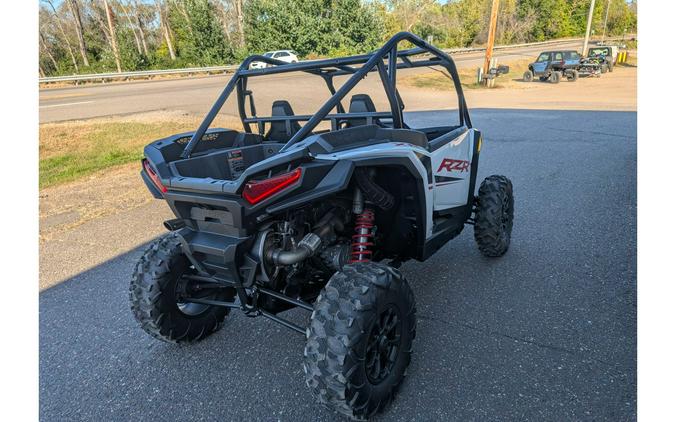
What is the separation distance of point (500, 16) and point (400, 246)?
226 feet

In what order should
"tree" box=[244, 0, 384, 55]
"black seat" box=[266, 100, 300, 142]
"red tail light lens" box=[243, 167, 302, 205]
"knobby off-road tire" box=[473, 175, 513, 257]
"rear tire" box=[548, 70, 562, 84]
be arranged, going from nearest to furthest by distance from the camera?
1. "red tail light lens" box=[243, 167, 302, 205]
2. "black seat" box=[266, 100, 300, 142]
3. "knobby off-road tire" box=[473, 175, 513, 257]
4. "rear tire" box=[548, 70, 562, 84]
5. "tree" box=[244, 0, 384, 55]

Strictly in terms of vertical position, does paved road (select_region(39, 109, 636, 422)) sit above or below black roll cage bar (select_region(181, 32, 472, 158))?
below

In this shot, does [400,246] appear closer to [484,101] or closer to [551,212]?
[551,212]

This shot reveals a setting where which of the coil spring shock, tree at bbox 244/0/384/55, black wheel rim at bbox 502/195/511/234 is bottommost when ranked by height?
black wheel rim at bbox 502/195/511/234

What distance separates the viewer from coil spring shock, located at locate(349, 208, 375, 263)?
261 centimetres

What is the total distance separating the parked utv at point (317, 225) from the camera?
201 centimetres

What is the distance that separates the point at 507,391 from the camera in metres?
2.30

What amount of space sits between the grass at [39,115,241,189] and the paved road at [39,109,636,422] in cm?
462

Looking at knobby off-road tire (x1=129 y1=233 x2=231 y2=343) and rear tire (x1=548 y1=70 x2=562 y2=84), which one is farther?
rear tire (x1=548 y1=70 x2=562 y2=84)

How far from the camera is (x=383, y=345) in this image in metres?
2.23

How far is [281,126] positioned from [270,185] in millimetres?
1377

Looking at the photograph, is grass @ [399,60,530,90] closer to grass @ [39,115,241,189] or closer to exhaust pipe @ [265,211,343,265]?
grass @ [39,115,241,189]

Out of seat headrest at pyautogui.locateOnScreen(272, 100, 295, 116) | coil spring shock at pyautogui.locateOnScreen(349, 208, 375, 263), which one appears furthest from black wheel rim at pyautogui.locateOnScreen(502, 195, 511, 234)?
seat headrest at pyautogui.locateOnScreen(272, 100, 295, 116)

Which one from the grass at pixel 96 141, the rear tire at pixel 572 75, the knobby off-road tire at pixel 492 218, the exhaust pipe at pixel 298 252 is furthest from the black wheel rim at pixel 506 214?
the rear tire at pixel 572 75
